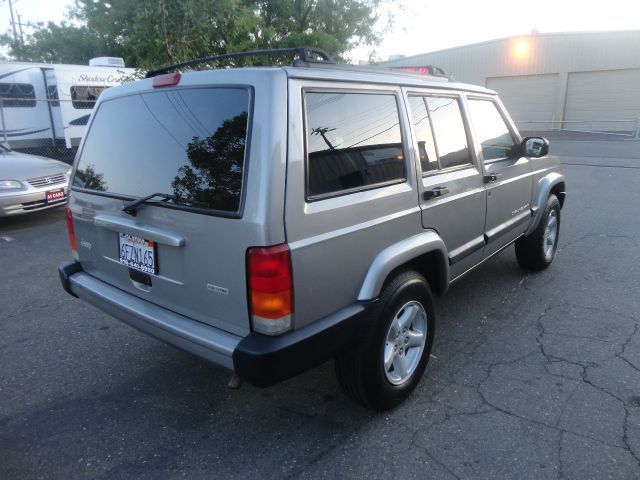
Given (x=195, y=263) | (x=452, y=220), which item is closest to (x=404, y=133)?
(x=452, y=220)

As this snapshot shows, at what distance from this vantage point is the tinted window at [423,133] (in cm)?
288

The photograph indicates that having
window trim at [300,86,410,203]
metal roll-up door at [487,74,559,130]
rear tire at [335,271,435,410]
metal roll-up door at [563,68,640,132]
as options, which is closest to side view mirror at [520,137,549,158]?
window trim at [300,86,410,203]

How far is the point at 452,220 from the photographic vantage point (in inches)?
123

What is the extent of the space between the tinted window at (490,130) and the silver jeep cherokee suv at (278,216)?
1.70 ft

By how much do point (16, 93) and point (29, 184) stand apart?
8817 mm

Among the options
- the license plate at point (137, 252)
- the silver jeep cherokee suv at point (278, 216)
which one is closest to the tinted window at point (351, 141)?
the silver jeep cherokee suv at point (278, 216)

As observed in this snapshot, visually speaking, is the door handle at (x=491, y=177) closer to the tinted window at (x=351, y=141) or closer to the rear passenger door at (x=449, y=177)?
the rear passenger door at (x=449, y=177)

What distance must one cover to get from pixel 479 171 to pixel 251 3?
12460 millimetres

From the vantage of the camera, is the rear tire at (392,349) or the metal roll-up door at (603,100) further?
the metal roll-up door at (603,100)

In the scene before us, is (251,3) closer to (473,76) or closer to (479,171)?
(479,171)

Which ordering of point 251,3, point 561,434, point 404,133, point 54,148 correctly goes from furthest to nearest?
point 54,148, point 251,3, point 404,133, point 561,434

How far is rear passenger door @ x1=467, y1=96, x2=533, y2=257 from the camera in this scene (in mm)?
3617

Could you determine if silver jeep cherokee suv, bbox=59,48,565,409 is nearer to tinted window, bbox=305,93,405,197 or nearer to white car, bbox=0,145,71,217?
tinted window, bbox=305,93,405,197

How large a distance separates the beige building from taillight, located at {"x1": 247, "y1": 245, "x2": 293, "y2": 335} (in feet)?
87.4
